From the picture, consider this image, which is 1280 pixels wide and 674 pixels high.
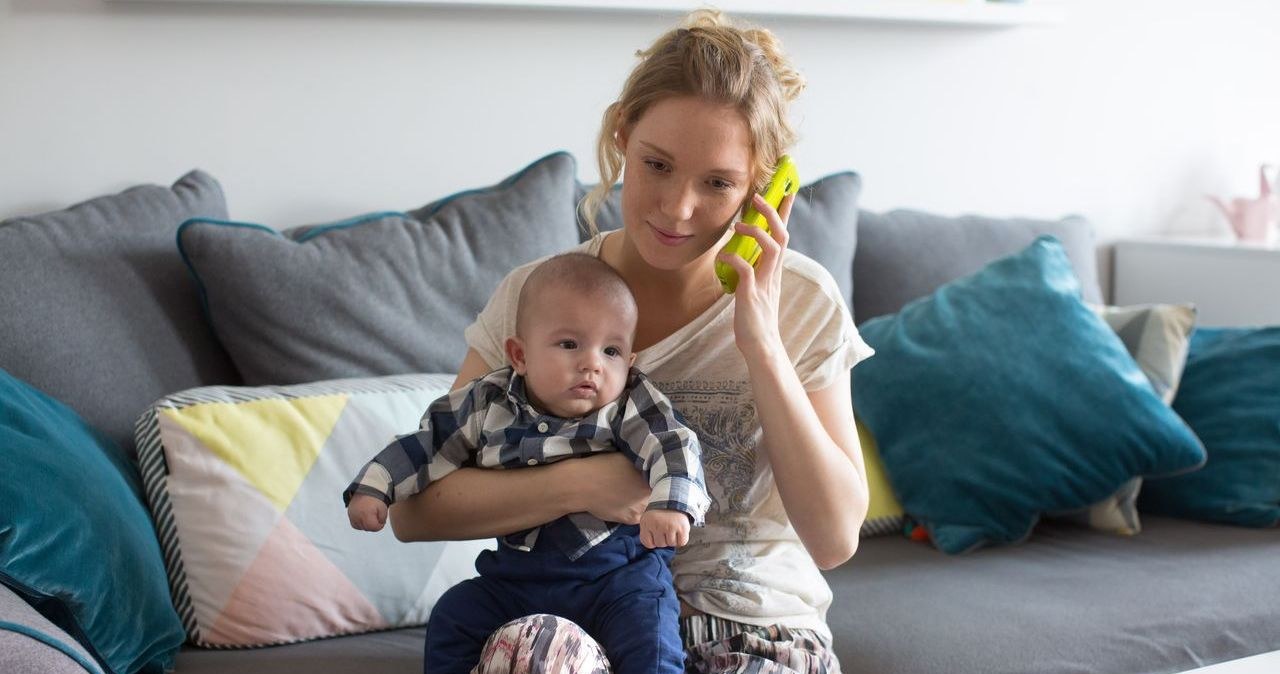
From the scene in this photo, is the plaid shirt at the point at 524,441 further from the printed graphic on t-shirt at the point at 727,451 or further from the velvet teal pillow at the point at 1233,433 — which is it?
the velvet teal pillow at the point at 1233,433

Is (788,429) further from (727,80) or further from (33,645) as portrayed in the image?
(33,645)

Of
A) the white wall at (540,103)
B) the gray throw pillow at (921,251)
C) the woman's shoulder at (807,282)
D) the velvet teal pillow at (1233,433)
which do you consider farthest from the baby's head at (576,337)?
the velvet teal pillow at (1233,433)

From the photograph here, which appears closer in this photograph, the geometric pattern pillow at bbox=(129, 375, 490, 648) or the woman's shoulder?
the woman's shoulder

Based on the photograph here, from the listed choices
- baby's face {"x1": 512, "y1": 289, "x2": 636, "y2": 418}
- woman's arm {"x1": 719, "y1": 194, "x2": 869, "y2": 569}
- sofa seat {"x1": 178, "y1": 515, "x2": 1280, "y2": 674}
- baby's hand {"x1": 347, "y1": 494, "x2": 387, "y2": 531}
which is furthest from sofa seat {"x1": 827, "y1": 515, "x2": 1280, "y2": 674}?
baby's hand {"x1": 347, "y1": 494, "x2": 387, "y2": 531}

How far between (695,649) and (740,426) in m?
0.26

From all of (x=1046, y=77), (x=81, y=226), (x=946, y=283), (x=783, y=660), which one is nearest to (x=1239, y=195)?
(x=1046, y=77)

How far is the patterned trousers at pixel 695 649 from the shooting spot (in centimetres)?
125

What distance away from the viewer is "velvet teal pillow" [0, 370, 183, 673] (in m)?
1.40

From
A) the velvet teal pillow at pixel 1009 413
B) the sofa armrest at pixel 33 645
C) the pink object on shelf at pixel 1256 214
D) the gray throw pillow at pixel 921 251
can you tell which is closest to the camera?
the sofa armrest at pixel 33 645

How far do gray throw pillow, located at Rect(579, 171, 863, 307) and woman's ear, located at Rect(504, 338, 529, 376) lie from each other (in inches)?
36.2

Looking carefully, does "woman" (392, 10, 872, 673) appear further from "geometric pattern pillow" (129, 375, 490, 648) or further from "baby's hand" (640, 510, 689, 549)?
"geometric pattern pillow" (129, 375, 490, 648)

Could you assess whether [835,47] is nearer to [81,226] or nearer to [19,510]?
[81,226]

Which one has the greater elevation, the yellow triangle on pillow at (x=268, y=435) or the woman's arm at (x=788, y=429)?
the woman's arm at (x=788, y=429)

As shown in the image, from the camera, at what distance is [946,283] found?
2564mm
